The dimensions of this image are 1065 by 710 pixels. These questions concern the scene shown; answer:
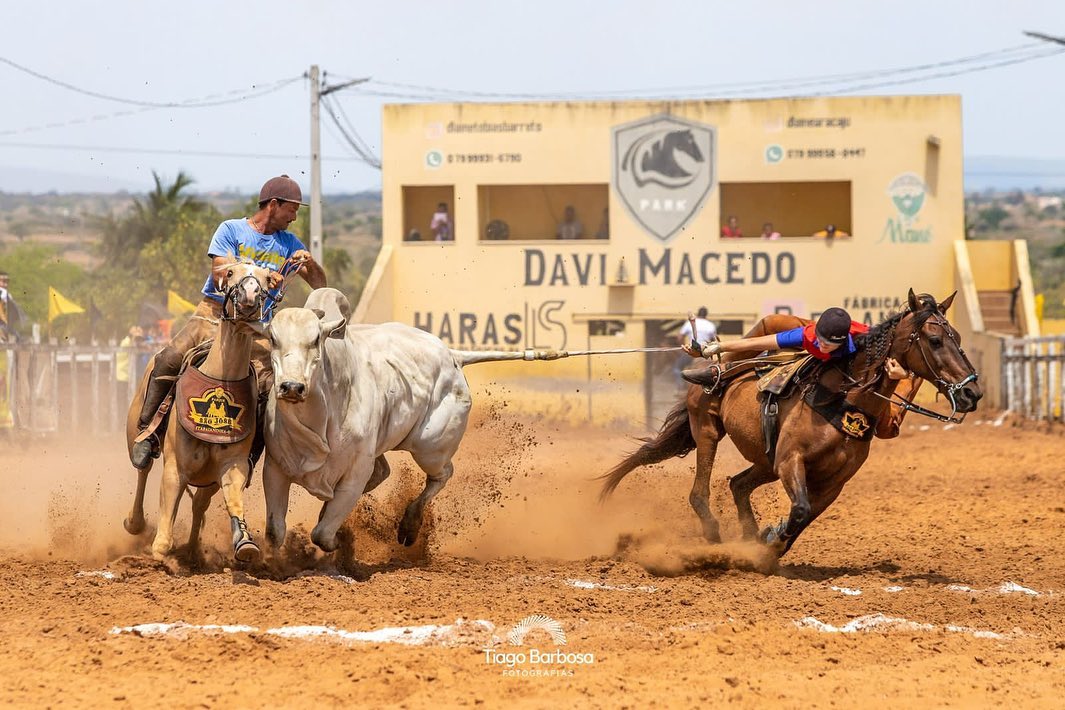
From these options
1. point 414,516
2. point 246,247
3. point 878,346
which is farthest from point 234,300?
point 878,346

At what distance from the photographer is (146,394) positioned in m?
8.26

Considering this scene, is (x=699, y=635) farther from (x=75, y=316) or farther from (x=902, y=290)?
(x=75, y=316)

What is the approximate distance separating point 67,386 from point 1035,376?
14.6 metres

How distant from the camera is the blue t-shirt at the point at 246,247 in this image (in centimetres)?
829

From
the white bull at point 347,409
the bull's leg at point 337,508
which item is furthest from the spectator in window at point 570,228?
the bull's leg at point 337,508

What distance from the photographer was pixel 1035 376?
21.8 meters

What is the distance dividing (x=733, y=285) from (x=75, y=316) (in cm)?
1793

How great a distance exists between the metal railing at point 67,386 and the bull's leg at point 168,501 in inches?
459

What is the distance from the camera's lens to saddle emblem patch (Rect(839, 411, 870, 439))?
29.6ft

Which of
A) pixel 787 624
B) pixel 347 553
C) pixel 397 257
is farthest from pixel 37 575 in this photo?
pixel 397 257

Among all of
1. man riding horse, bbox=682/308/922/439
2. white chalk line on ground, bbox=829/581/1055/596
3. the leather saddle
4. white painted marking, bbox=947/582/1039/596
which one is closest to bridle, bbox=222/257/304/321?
man riding horse, bbox=682/308/922/439

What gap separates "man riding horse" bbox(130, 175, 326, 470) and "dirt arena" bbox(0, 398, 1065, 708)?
90 cm

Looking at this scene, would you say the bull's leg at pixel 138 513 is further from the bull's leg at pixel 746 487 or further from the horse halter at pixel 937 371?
the horse halter at pixel 937 371

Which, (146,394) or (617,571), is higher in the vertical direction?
(146,394)
